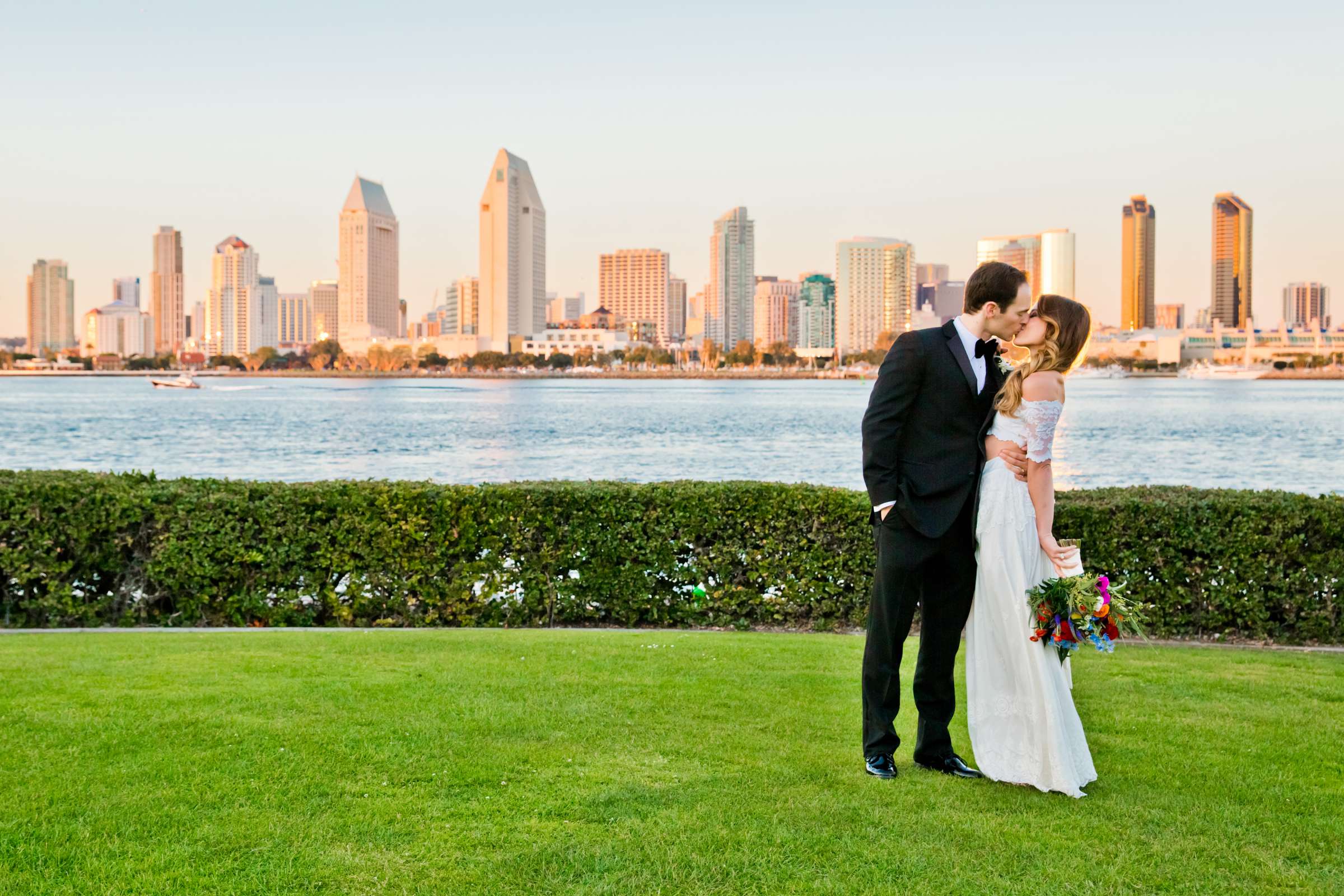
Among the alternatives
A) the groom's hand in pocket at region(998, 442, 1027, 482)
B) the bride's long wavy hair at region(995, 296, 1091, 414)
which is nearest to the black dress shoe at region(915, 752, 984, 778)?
the groom's hand in pocket at region(998, 442, 1027, 482)

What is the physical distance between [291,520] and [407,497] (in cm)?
86

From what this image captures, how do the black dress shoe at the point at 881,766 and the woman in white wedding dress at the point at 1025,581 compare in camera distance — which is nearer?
the woman in white wedding dress at the point at 1025,581

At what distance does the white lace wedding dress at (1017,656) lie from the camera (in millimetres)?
4152

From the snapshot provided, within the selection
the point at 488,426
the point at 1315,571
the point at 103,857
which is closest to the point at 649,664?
the point at 103,857

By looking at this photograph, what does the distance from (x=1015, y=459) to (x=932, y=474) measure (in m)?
0.32

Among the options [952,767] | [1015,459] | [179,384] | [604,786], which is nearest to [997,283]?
[1015,459]

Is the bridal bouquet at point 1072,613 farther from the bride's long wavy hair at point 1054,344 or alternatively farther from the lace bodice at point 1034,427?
the bride's long wavy hair at point 1054,344

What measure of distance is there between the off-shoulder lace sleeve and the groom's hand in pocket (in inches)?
1.2

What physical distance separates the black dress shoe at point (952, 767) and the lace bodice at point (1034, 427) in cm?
127

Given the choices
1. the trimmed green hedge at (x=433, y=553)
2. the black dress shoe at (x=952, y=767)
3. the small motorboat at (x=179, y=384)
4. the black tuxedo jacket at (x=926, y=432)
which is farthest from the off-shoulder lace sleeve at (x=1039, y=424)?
the small motorboat at (x=179, y=384)

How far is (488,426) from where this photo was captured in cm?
6650

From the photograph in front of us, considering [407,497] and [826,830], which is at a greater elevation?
[407,497]

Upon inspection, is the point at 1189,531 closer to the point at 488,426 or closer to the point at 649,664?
the point at 649,664

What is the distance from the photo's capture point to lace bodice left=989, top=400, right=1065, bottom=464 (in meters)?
4.12
